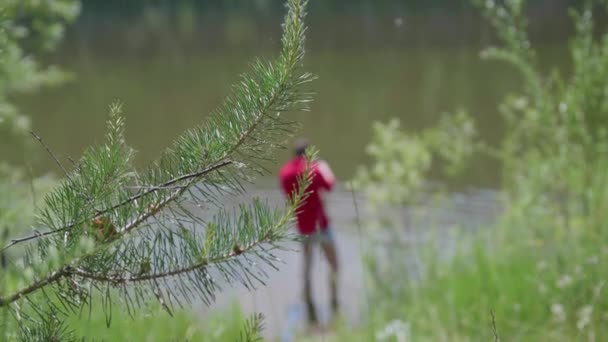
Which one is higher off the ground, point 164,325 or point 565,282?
point 164,325

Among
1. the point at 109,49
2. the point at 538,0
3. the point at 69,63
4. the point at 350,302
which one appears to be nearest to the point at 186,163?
the point at 350,302

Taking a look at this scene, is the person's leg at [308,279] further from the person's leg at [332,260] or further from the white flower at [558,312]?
the white flower at [558,312]

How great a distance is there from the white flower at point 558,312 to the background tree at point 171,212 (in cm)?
241

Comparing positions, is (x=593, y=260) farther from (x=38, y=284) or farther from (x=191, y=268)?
(x=38, y=284)

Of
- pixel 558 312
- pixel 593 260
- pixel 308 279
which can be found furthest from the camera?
pixel 308 279

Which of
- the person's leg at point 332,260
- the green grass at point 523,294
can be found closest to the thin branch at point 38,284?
the green grass at point 523,294

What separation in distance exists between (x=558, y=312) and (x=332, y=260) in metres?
4.38

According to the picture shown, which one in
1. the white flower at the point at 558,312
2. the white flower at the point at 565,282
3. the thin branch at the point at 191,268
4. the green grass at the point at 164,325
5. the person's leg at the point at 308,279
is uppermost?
the person's leg at the point at 308,279

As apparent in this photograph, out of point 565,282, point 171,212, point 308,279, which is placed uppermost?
point 308,279

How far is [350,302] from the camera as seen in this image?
7.61 metres

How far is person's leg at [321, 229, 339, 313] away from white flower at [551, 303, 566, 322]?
12.8 feet

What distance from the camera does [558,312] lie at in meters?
3.29

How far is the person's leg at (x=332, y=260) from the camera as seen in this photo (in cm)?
739

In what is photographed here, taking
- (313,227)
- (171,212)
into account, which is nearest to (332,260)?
(313,227)
